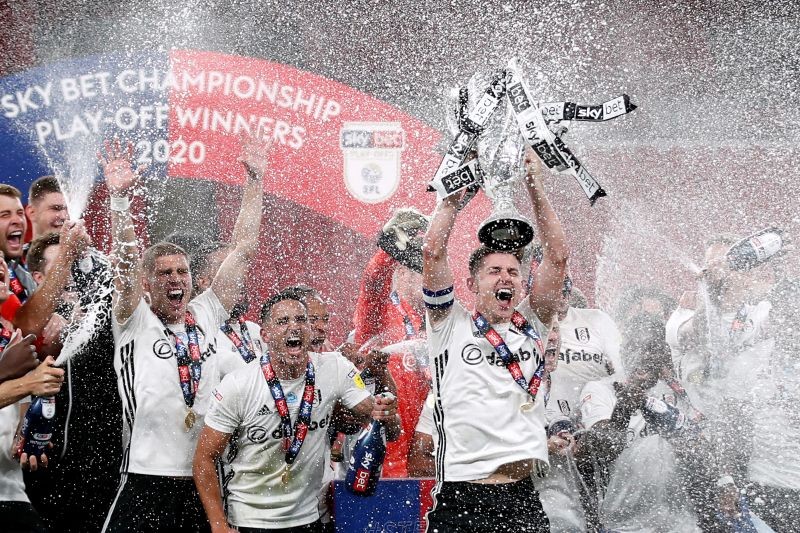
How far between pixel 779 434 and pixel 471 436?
7.50ft

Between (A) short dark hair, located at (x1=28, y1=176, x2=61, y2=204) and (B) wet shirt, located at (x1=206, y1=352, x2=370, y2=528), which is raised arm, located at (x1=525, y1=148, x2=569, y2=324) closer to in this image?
(B) wet shirt, located at (x1=206, y1=352, x2=370, y2=528)

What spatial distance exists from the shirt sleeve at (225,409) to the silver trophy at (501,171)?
1269mm

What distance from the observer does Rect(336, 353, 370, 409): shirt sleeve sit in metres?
4.31

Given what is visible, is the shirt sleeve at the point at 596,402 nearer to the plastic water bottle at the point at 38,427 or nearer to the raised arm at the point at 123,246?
the raised arm at the point at 123,246

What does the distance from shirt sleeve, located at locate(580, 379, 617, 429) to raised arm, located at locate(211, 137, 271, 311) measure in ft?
5.87

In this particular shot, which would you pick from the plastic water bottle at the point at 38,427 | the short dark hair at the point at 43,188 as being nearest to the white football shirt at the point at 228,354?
the plastic water bottle at the point at 38,427

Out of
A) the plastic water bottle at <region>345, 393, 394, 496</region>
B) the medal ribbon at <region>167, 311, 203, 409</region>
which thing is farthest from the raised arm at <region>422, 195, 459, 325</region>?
the medal ribbon at <region>167, 311, 203, 409</region>

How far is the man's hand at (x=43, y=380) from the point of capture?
3.83 m

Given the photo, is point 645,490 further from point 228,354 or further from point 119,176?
point 119,176

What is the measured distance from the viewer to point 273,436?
160 inches

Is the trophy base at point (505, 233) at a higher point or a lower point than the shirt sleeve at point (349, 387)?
higher

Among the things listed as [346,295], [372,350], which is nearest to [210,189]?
[346,295]

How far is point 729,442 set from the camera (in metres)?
5.25

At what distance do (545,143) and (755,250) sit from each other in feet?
7.24
